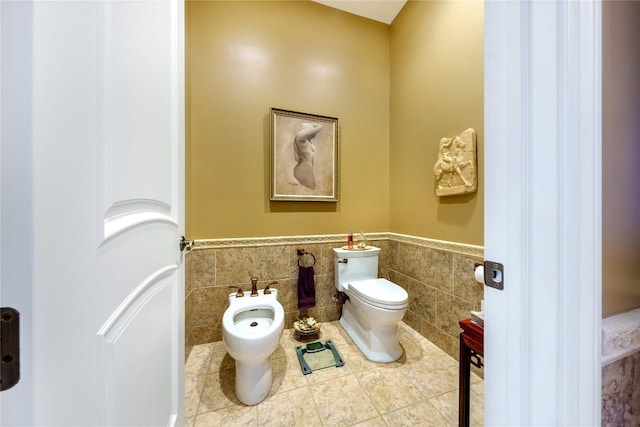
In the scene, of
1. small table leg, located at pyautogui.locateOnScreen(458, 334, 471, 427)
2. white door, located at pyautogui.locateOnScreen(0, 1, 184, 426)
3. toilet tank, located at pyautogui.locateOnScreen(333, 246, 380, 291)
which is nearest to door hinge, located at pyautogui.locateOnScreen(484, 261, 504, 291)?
small table leg, located at pyautogui.locateOnScreen(458, 334, 471, 427)

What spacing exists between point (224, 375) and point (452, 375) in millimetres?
1422

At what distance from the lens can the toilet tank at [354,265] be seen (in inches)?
76.9

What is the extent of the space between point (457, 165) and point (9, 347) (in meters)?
1.88

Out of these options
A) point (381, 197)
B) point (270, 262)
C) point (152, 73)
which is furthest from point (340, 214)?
point (152, 73)

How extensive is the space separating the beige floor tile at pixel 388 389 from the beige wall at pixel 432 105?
966mm

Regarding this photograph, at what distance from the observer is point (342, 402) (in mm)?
1262

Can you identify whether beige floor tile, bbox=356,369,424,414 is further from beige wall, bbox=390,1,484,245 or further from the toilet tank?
beige wall, bbox=390,1,484,245

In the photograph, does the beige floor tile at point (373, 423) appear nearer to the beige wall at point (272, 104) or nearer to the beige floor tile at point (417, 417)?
the beige floor tile at point (417, 417)

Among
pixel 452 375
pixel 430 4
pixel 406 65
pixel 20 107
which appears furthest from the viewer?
pixel 406 65

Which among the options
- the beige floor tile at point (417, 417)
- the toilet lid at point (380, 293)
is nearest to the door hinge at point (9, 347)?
the beige floor tile at point (417, 417)

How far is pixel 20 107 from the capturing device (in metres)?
0.27

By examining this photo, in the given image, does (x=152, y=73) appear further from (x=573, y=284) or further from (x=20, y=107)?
(x=573, y=284)

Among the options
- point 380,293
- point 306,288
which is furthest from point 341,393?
point 306,288

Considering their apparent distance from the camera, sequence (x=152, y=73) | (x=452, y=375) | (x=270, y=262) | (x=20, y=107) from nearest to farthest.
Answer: (x=20, y=107), (x=152, y=73), (x=452, y=375), (x=270, y=262)
